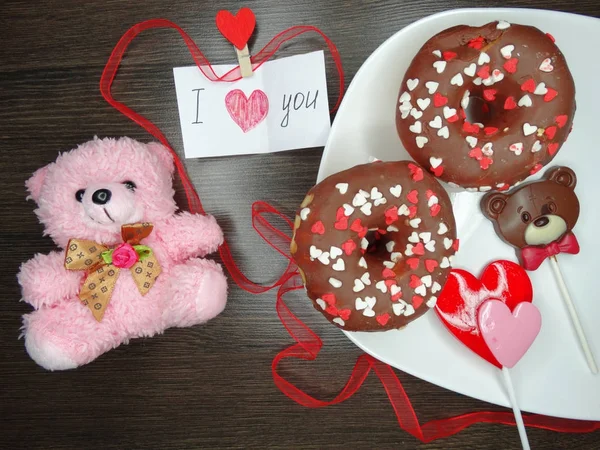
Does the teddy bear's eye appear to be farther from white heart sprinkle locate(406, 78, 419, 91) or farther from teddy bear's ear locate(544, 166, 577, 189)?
teddy bear's ear locate(544, 166, 577, 189)

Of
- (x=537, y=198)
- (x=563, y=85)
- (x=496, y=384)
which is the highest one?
(x=563, y=85)

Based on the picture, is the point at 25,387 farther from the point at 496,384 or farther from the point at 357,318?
the point at 496,384

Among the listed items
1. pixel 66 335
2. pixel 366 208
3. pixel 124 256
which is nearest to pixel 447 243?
pixel 366 208

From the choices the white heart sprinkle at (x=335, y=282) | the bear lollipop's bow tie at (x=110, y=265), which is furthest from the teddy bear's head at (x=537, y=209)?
the bear lollipop's bow tie at (x=110, y=265)

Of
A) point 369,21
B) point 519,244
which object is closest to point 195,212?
point 369,21

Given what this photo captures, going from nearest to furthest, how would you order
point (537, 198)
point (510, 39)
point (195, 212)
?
1. point (510, 39)
2. point (537, 198)
3. point (195, 212)

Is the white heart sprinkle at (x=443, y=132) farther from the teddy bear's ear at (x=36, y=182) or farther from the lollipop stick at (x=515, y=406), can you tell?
the teddy bear's ear at (x=36, y=182)

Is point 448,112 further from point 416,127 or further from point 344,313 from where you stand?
point 344,313

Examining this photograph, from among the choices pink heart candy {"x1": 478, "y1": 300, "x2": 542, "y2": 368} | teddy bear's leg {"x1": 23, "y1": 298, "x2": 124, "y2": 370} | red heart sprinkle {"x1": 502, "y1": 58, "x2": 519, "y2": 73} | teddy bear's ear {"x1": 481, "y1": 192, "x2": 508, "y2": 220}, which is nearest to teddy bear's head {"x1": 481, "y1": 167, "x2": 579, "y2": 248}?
teddy bear's ear {"x1": 481, "y1": 192, "x2": 508, "y2": 220}
